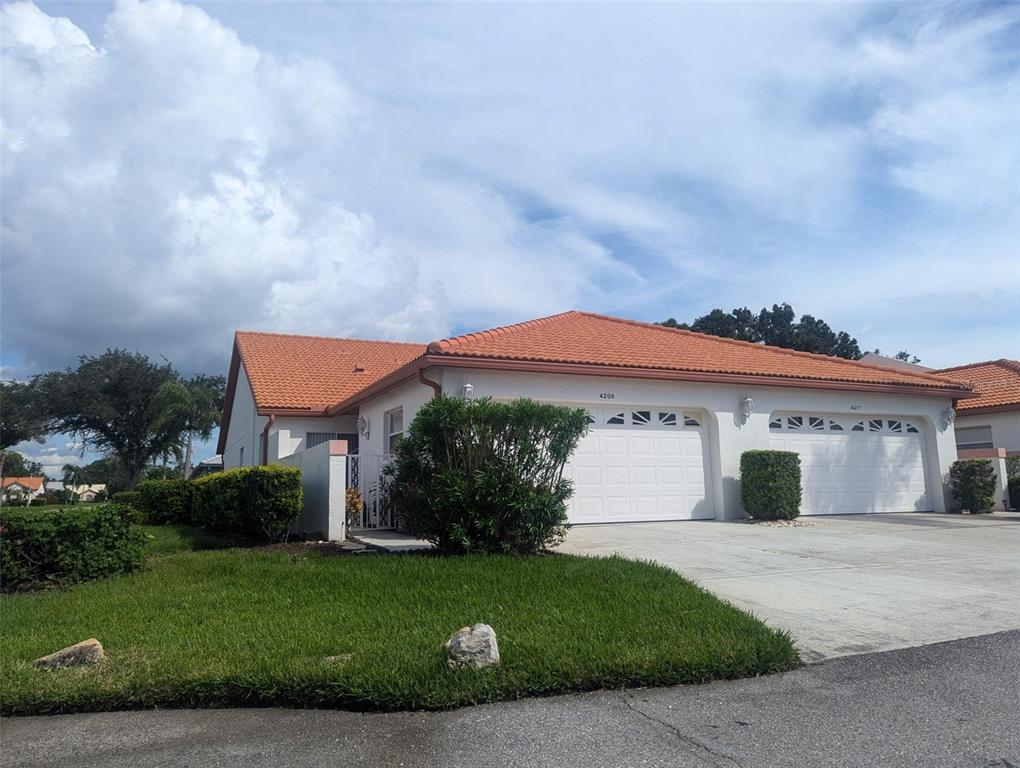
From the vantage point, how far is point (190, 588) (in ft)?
25.1

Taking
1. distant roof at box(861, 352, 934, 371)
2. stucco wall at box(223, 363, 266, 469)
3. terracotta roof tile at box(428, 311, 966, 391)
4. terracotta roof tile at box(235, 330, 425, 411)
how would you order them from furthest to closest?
distant roof at box(861, 352, 934, 371) < stucco wall at box(223, 363, 266, 469) < terracotta roof tile at box(235, 330, 425, 411) < terracotta roof tile at box(428, 311, 966, 391)

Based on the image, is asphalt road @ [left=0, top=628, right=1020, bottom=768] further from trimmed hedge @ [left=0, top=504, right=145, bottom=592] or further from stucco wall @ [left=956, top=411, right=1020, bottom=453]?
stucco wall @ [left=956, top=411, right=1020, bottom=453]

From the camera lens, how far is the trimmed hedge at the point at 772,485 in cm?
1377

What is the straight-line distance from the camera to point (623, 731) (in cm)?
400

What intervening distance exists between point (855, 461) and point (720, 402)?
382cm

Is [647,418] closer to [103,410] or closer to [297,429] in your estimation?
[297,429]

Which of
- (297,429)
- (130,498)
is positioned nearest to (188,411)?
(130,498)

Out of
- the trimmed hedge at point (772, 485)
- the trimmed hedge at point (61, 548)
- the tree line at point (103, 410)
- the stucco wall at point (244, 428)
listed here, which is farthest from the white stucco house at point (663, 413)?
the tree line at point (103, 410)

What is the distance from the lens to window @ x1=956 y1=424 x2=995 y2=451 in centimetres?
2053

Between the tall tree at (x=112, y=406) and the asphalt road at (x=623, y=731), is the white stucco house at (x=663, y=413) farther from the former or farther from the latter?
the tall tree at (x=112, y=406)

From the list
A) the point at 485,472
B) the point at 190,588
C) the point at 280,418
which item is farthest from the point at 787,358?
the point at 190,588

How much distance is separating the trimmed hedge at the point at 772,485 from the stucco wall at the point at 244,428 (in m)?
11.6

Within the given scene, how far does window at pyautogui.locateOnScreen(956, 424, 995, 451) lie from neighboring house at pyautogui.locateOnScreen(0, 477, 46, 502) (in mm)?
36336

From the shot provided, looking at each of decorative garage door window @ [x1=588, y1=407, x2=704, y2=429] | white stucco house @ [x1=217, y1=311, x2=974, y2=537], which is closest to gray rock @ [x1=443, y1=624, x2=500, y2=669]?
white stucco house @ [x1=217, y1=311, x2=974, y2=537]
